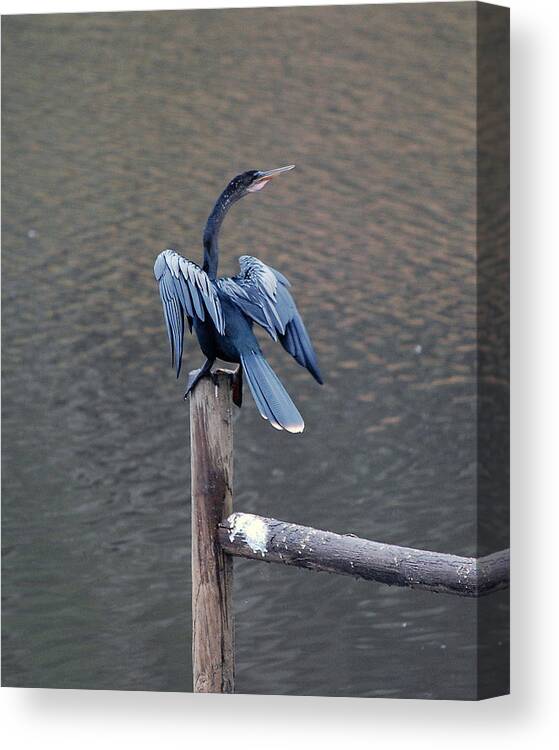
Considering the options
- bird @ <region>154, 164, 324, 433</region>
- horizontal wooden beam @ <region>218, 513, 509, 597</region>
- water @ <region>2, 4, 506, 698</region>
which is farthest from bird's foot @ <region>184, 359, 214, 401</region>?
horizontal wooden beam @ <region>218, 513, 509, 597</region>

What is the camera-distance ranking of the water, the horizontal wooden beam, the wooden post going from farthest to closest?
1. the water
2. the wooden post
3. the horizontal wooden beam

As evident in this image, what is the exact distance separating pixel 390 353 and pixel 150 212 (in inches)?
24.3

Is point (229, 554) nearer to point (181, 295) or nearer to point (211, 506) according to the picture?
point (211, 506)

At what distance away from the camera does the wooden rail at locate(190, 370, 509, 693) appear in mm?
2715

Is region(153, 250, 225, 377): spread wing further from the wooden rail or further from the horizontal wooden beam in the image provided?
the horizontal wooden beam

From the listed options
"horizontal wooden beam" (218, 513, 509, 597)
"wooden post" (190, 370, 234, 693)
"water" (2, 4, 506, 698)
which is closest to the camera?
"horizontal wooden beam" (218, 513, 509, 597)

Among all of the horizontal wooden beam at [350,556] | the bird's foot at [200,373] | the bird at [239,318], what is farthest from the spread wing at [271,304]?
the horizontal wooden beam at [350,556]

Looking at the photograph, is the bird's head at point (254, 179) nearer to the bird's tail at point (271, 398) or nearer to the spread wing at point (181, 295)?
the spread wing at point (181, 295)

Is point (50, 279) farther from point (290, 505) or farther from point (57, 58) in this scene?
point (290, 505)

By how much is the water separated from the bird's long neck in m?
0.03

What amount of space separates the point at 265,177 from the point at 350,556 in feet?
2.81

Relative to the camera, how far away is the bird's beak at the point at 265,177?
301 cm

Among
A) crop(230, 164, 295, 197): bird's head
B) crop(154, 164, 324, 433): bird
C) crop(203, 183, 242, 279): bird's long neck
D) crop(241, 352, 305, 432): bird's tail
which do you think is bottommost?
crop(241, 352, 305, 432): bird's tail

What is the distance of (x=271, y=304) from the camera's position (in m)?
2.90
